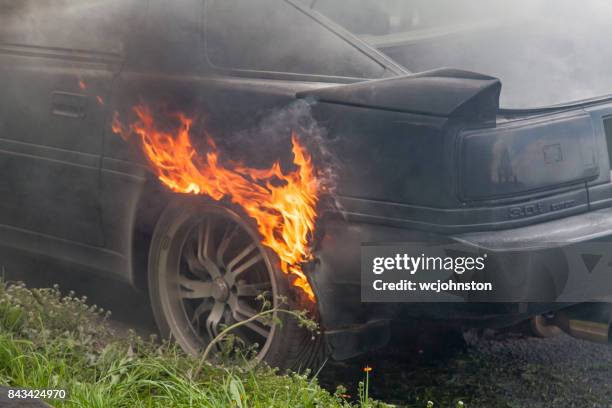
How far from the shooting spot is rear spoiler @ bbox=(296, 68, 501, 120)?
3869 mm

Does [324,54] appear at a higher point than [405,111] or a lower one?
higher

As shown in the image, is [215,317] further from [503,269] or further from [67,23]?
[67,23]

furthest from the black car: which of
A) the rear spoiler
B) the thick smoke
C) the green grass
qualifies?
the green grass

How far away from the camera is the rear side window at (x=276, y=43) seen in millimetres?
4312

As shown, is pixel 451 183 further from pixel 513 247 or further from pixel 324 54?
pixel 324 54

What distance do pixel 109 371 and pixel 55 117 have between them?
161 cm

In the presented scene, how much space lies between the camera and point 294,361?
4359 mm

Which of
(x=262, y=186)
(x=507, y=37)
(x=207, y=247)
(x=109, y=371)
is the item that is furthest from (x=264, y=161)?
(x=507, y=37)

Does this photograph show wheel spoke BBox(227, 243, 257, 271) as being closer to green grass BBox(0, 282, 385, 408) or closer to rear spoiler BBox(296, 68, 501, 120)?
green grass BBox(0, 282, 385, 408)

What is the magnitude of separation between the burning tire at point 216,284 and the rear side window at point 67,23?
0.95 m

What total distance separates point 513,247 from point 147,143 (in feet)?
5.69

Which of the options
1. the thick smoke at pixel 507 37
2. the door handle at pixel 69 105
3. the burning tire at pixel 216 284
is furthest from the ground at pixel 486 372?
the thick smoke at pixel 507 37

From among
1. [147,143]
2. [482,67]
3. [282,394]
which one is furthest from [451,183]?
[147,143]

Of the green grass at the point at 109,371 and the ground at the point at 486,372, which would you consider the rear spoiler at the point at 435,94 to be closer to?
the green grass at the point at 109,371
